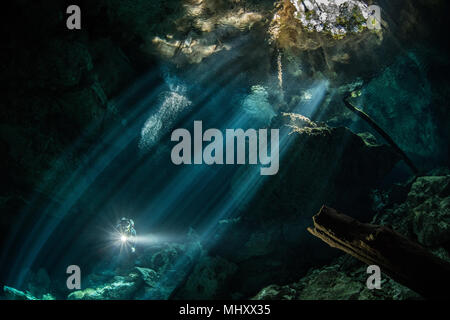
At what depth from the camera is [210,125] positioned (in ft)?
31.1

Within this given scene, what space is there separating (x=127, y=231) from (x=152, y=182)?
2952 millimetres

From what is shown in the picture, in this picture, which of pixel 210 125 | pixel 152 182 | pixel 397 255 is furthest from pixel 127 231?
pixel 397 255

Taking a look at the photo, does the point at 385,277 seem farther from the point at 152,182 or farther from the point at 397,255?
the point at 152,182

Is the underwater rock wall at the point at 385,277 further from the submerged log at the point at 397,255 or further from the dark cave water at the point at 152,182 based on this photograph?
the dark cave water at the point at 152,182

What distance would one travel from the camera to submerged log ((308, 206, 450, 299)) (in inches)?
117

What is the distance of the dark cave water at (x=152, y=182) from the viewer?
8023 millimetres

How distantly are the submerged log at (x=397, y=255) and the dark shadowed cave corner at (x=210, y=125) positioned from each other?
6.54ft

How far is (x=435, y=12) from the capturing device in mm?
6977

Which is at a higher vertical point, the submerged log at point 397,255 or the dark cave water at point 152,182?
the dark cave water at point 152,182

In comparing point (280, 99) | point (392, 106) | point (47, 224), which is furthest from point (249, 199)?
point (392, 106)

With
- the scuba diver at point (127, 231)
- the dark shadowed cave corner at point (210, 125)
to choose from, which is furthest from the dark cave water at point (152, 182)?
the scuba diver at point (127, 231)

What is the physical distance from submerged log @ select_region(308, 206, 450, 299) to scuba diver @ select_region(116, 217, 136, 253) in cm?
981

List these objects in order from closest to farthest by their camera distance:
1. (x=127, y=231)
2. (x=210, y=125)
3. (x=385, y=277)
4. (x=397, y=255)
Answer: (x=397, y=255) < (x=385, y=277) < (x=210, y=125) < (x=127, y=231)
